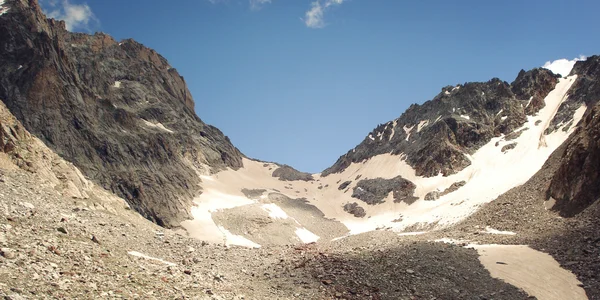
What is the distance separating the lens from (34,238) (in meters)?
14.9

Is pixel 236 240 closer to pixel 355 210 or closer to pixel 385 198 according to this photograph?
pixel 355 210

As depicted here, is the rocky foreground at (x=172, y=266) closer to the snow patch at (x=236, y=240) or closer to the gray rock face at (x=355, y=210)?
the snow patch at (x=236, y=240)

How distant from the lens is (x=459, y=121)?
103 metres

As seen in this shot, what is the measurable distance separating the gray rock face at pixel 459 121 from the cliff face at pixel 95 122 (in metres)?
56.0

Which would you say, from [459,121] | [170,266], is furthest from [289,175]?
[170,266]

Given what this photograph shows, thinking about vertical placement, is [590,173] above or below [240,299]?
above

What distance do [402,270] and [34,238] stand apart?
19105 mm

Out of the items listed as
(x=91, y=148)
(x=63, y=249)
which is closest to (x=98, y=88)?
(x=91, y=148)

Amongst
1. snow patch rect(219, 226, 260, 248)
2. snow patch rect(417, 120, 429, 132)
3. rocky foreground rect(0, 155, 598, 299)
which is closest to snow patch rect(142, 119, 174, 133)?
snow patch rect(219, 226, 260, 248)

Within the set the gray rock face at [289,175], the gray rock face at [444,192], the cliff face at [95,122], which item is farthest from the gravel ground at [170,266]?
the gray rock face at [289,175]

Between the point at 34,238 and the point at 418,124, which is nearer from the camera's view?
the point at 34,238

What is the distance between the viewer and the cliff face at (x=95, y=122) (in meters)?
68.4

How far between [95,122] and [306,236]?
49.5m

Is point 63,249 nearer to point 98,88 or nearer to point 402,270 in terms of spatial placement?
point 402,270
